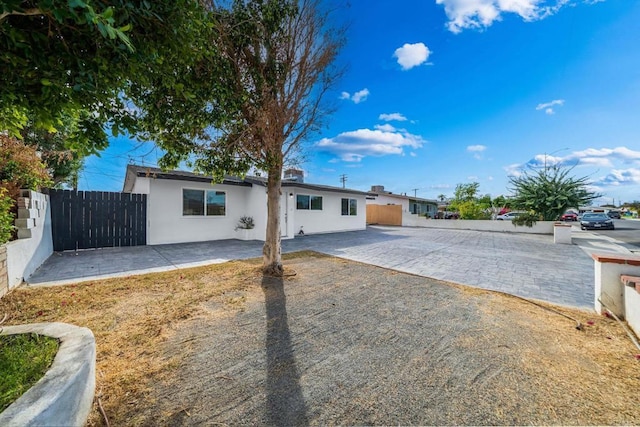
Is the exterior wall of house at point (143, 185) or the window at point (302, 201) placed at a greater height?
Result: the exterior wall of house at point (143, 185)

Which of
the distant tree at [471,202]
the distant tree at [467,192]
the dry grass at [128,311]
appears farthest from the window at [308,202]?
the distant tree at [467,192]

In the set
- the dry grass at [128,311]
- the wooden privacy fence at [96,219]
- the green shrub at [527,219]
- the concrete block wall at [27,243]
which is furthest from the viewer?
the green shrub at [527,219]

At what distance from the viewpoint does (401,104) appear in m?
14.0

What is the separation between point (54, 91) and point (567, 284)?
8.57 m

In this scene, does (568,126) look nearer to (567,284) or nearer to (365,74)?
(365,74)

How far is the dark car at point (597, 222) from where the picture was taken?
19.4m

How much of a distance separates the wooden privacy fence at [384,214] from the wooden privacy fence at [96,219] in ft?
64.3

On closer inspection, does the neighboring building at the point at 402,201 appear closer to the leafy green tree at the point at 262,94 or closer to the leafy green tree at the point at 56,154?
the leafy green tree at the point at 262,94

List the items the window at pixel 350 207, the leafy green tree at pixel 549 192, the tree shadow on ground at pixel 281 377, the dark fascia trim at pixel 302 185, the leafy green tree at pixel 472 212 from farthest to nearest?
the leafy green tree at pixel 472 212, the window at pixel 350 207, the leafy green tree at pixel 549 192, the dark fascia trim at pixel 302 185, the tree shadow on ground at pixel 281 377

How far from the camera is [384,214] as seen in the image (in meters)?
24.7

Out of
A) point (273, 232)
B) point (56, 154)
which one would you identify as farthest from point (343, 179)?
point (273, 232)

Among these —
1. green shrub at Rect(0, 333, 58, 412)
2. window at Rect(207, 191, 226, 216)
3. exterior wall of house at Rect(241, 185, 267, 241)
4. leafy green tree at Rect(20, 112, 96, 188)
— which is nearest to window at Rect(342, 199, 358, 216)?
exterior wall of house at Rect(241, 185, 267, 241)

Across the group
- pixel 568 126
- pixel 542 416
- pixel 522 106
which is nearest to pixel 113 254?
pixel 542 416

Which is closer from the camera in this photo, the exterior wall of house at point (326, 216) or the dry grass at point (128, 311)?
the dry grass at point (128, 311)
